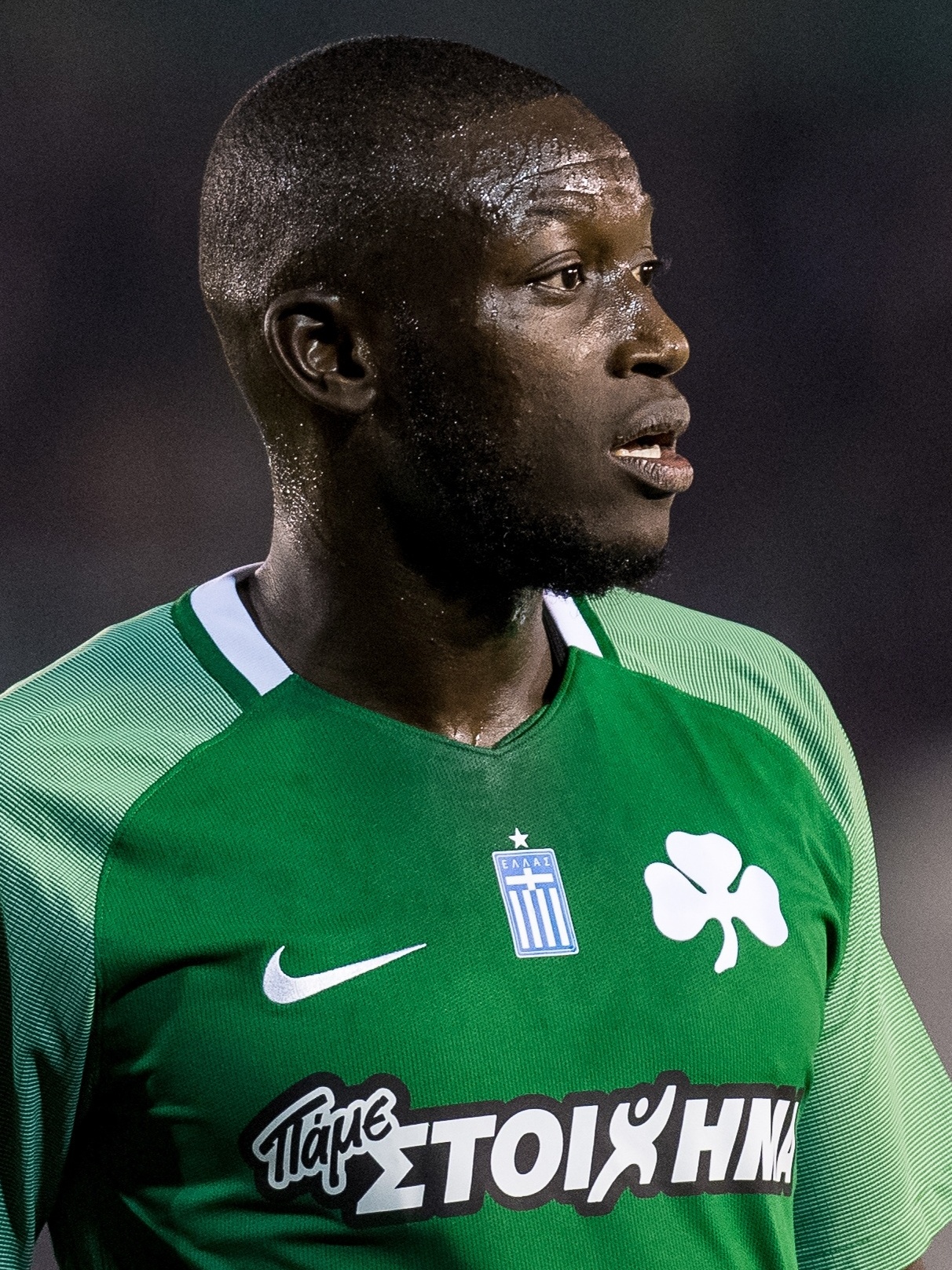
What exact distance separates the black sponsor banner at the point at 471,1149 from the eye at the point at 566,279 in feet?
2.13

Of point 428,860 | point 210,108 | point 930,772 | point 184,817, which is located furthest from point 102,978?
point 930,772

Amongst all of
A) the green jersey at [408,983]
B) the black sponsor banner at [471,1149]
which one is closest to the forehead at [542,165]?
the green jersey at [408,983]

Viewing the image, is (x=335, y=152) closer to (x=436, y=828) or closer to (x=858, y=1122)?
(x=436, y=828)

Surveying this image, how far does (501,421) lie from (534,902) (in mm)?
397

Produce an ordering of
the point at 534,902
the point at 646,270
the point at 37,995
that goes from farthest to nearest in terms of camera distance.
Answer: the point at 646,270, the point at 534,902, the point at 37,995

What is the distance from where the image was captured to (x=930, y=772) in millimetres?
2957

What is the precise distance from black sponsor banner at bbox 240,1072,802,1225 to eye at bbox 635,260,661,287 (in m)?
0.68

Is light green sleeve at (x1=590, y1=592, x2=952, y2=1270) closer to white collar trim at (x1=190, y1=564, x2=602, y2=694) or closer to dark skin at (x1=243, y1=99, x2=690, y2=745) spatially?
white collar trim at (x1=190, y1=564, x2=602, y2=694)

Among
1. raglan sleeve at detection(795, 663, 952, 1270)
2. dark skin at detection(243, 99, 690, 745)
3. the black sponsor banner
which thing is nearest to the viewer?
the black sponsor banner

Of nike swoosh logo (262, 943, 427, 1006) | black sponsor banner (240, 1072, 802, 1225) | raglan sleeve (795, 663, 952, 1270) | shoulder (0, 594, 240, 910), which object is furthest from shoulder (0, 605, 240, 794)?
raglan sleeve (795, 663, 952, 1270)

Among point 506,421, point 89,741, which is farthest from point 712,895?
point 89,741

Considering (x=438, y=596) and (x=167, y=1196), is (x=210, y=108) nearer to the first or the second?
(x=438, y=596)

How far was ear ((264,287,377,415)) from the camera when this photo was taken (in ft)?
4.92

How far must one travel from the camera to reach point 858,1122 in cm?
160
